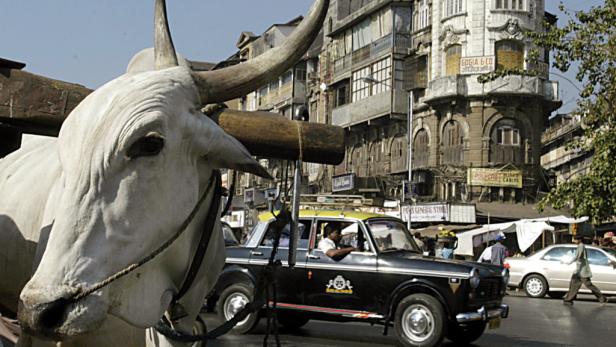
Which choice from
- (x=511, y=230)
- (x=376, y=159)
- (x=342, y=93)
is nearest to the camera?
(x=511, y=230)

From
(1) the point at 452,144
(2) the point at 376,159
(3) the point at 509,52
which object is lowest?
(2) the point at 376,159

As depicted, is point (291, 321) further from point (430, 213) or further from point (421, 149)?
point (421, 149)

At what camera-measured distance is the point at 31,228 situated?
3568 millimetres

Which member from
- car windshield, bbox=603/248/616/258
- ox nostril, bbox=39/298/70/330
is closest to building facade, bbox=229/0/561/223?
car windshield, bbox=603/248/616/258

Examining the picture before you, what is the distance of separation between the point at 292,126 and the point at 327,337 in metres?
10.2

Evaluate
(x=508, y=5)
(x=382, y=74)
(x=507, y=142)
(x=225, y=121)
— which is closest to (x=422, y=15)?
(x=382, y=74)

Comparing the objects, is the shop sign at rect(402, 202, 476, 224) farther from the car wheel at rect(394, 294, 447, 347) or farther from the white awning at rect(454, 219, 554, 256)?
the car wheel at rect(394, 294, 447, 347)

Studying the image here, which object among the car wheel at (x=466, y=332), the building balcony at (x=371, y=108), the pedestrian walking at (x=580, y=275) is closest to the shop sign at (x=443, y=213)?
the building balcony at (x=371, y=108)

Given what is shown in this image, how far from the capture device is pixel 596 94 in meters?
20.2

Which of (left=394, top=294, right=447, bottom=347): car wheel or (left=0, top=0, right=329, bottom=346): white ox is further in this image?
(left=394, top=294, right=447, bottom=347): car wheel

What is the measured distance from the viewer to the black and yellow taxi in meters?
12.1

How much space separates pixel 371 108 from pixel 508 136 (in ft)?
29.5

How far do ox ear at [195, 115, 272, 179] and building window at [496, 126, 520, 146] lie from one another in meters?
42.1

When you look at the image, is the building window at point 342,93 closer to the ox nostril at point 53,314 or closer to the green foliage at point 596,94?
the green foliage at point 596,94
